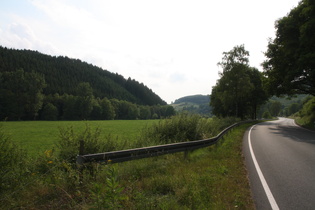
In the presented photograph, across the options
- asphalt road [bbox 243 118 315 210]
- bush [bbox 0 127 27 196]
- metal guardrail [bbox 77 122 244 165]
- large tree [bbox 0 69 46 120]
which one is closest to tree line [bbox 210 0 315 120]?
asphalt road [bbox 243 118 315 210]

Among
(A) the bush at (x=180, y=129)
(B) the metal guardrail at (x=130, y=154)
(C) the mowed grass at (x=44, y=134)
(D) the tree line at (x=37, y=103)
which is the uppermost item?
(D) the tree line at (x=37, y=103)

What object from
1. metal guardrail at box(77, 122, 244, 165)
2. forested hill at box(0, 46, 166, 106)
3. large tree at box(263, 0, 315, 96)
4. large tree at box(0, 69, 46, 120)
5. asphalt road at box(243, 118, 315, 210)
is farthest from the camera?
forested hill at box(0, 46, 166, 106)

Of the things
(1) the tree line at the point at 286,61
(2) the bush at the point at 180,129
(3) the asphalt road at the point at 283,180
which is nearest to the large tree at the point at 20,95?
(1) the tree line at the point at 286,61

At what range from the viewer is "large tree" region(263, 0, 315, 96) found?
19953 millimetres

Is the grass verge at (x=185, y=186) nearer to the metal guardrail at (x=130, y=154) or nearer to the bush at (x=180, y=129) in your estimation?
the metal guardrail at (x=130, y=154)

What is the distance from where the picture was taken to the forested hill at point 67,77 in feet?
369

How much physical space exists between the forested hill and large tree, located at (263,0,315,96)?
108 meters

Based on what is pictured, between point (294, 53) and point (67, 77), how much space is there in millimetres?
141091

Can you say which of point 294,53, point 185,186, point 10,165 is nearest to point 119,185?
point 185,186

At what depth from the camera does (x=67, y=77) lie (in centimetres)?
14000

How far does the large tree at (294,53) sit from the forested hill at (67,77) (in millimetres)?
108260

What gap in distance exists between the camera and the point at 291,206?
4043mm

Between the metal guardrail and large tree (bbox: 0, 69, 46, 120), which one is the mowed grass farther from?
large tree (bbox: 0, 69, 46, 120)

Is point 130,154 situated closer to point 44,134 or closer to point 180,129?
point 180,129
